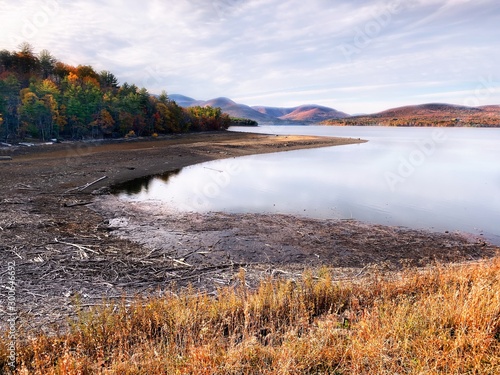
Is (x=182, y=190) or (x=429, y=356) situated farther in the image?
(x=182, y=190)

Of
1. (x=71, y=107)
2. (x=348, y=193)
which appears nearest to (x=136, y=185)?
(x=348, y=193)

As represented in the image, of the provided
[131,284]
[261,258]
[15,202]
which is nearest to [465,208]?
[261,258]

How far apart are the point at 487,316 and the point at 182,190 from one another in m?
17.3

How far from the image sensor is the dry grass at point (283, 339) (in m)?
4.00

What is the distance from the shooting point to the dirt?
6.96 meters

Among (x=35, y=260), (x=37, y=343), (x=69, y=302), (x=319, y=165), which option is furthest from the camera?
(x=319, y=165)

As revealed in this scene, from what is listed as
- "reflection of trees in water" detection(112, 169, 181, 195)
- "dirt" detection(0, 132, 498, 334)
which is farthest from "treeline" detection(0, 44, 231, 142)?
"dirt" detection(0, 132, 498, 334)

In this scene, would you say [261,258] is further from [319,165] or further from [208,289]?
[319,165]

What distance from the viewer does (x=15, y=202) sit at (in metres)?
13.8

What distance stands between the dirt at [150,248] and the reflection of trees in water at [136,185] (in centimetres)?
152

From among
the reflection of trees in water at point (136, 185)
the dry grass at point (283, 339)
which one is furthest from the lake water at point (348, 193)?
the dry grass at point (283, 339)

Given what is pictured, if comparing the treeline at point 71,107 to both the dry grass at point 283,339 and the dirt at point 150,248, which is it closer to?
the dirt at point 150,248

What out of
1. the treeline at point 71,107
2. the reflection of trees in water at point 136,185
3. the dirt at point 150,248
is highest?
the treeline at point 71,107

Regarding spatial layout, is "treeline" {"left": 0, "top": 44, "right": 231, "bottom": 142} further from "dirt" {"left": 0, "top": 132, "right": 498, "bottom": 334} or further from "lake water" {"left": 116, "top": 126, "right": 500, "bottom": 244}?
"dirt" {"left": 0, "top": 132, "right": 498, "bottom": 334}
